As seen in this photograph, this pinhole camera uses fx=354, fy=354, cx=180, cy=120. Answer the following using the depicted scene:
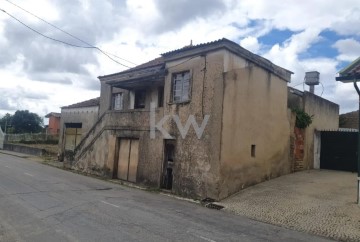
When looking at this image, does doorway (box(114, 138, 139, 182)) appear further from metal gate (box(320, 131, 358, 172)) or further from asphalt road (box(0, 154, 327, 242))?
A: metal gate (box(320, 131, 358, 172))

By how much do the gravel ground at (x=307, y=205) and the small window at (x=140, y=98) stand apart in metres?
9.05

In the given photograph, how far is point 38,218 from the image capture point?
9016mm

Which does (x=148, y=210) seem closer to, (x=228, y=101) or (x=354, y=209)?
(x=228, y=101)

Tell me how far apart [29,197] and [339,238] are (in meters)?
9.53

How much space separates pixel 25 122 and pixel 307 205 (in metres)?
61.4

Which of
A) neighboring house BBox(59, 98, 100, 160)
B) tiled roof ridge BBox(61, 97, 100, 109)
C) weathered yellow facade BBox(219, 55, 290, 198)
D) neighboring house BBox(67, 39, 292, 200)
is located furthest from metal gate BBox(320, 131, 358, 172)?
tiled roof ridge BBox(61, 97, 100, 109)

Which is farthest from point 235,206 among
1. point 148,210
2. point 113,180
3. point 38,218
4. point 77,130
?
point 77,130

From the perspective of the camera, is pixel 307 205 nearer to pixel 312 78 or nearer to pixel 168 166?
pixel 168 166

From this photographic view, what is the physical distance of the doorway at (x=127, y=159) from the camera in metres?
18.7

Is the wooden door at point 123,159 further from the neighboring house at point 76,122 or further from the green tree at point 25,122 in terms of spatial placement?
the green tree at point 25,122

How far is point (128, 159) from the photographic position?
19.2 meters

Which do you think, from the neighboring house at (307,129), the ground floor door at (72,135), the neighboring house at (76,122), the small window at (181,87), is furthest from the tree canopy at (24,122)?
the neighboring house at (307,129)

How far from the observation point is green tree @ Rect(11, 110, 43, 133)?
6412cm

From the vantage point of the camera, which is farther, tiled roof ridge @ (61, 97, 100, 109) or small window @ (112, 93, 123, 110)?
tiled roof ridge @ (61, 97, 100, 109)
